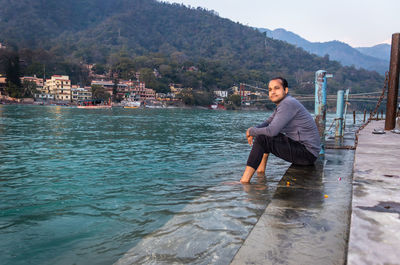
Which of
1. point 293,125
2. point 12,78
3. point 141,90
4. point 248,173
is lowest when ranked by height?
point 248,173

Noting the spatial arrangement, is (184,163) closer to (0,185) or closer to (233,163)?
(233,163)

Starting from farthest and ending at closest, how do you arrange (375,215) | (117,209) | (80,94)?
(80,94), (117,209), (375,215)

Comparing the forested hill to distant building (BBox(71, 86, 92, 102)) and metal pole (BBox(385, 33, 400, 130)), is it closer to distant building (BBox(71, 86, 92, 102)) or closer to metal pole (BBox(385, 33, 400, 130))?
distant building (BBox(71, 86, 92, 102))

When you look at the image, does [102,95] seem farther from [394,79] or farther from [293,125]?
[293,125]

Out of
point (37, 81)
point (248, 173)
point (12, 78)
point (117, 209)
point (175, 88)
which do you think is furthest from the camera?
point (175, 88)

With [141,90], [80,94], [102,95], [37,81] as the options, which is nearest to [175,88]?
[141,90]

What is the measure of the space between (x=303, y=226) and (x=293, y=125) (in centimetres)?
190

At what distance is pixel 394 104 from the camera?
9578 mm

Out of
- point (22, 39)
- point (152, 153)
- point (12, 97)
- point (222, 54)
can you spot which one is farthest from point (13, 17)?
point (152, 153)

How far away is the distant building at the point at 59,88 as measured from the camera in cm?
9125

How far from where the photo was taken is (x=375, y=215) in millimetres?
2236

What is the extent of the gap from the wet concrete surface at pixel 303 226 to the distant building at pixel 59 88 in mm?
97428

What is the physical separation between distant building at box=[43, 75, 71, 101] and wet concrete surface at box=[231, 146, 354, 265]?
320 feet

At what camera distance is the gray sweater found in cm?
388
